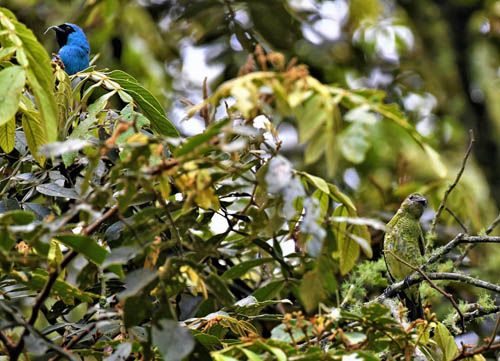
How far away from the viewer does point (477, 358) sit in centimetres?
207

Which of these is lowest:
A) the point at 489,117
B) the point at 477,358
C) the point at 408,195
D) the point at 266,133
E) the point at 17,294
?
the point at 489,117

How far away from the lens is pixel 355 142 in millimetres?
1292

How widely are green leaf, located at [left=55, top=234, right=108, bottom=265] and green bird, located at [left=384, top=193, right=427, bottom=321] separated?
268cm

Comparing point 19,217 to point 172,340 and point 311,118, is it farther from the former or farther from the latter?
point 311,118

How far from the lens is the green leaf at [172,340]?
138 cm

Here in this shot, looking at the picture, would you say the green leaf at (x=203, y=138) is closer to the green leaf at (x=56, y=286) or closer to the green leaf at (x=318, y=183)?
the green leaf at (x=318, y=183)

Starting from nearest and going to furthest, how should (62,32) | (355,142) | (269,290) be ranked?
(355,142), (269,290), (62,32)

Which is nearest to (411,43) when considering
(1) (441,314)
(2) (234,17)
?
(2) (234,17)

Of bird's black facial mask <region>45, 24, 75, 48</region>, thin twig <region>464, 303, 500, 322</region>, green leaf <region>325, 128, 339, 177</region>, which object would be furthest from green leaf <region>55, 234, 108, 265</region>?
bird's black facial mask <region>45, 24, 75, 48</region>

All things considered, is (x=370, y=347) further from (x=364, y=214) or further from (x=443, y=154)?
(x=443, y=154)

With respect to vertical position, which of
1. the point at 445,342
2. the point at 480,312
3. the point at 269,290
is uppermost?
the point at 269,290

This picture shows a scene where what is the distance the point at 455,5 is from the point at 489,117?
1783 millimetres

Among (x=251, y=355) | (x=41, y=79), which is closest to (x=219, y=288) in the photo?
(x=251, y=355)

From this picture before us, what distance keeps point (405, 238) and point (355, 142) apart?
10.3 ft
